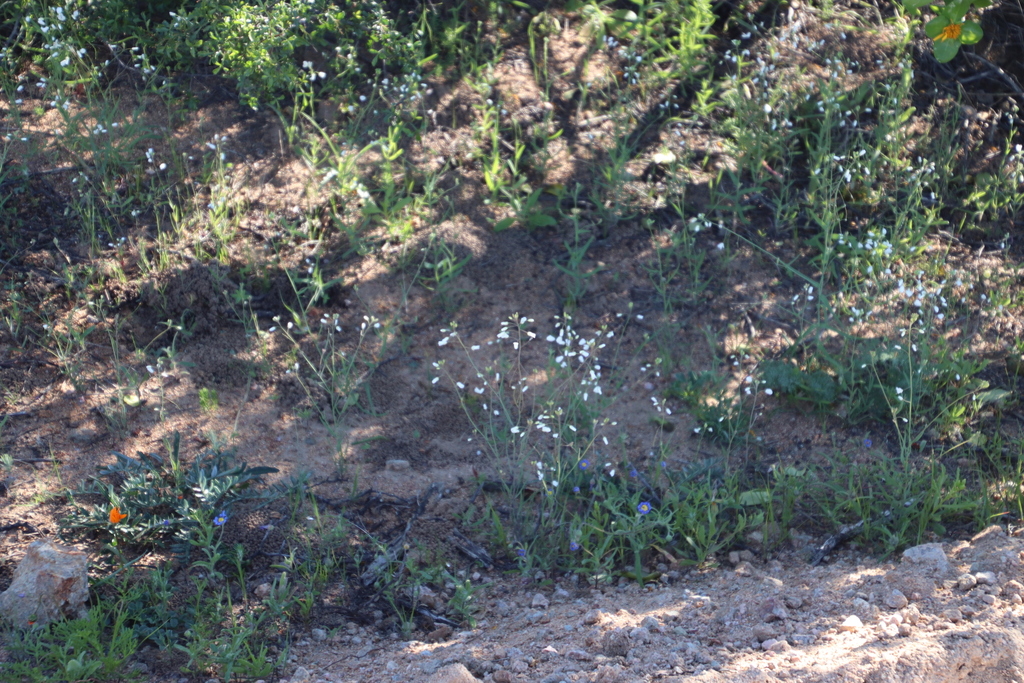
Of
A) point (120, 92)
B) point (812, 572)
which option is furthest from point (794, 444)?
point (120, 92)

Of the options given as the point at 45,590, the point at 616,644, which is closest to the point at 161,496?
the point at 45,590

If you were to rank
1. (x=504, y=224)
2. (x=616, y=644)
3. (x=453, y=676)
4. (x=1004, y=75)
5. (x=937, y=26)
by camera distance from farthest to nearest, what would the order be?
(x=1004, y=75)
(x=504, y=224)
(x=937, y=26)
(x=616, y=644)
(x=453, y=676)

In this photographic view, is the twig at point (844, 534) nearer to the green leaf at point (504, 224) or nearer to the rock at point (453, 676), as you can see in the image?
the rock at point (453, 676)

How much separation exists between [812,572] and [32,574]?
8.18 ft

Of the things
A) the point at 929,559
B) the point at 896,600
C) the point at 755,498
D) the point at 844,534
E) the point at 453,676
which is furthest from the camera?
the point at 755,498

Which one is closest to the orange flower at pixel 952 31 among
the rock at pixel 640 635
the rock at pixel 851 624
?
the rock at pixel 851 624

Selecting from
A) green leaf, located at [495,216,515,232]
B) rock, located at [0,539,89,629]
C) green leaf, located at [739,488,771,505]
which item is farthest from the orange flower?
rock, located at [0,539,89,629]

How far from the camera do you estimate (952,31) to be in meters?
3.91

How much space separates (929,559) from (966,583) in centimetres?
16

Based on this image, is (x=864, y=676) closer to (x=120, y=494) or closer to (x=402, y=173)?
(x=120, y=494)

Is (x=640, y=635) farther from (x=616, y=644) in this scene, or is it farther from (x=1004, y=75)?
(x=1004, y=75)

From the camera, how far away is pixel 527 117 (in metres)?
4.78

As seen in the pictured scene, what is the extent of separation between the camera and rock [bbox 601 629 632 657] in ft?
8.16

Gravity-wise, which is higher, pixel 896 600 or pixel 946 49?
pixel 946 49
